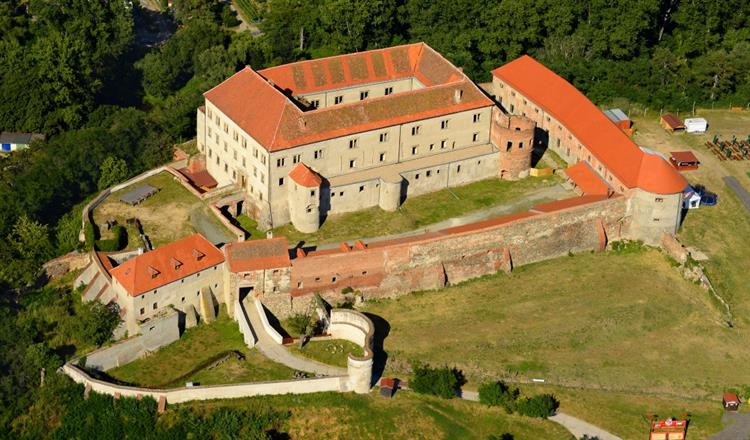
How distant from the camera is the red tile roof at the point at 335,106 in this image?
118750mm

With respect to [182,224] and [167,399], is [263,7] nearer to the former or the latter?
[182,224]

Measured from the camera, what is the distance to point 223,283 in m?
114

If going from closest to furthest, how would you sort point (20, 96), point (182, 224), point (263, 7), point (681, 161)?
point (182, 224) < point (681, 161) < point (20, 96) < point (263, 7)

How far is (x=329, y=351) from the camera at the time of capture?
10962 centimetres

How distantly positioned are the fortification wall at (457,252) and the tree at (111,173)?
28335 millimetres

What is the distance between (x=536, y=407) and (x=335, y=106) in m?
35.1

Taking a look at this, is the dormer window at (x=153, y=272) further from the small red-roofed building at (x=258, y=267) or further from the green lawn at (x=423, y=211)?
the green lawn at (x=423, y=211)

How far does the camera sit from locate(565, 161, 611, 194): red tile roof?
124875 mm

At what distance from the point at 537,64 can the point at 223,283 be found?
1797 inches

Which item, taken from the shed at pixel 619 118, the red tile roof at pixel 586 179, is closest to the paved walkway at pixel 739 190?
the shed at pixel 619 118

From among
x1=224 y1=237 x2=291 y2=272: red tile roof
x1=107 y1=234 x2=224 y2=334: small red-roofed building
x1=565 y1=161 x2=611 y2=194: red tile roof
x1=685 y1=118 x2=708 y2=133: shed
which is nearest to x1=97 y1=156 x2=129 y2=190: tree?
x1=107 y1=234 x2=224 y2=334: small red-roofed building

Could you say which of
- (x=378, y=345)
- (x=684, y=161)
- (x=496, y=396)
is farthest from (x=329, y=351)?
(x=684, y=161)

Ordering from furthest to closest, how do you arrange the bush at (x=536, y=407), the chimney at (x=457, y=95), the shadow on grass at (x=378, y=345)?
1. the chimney at (x=457, y=95)
2. the shadow on grass at (x=378, y=345)
3. the bush at (x=536, y=407)

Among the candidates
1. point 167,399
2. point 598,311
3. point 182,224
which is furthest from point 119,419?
point 598,311
